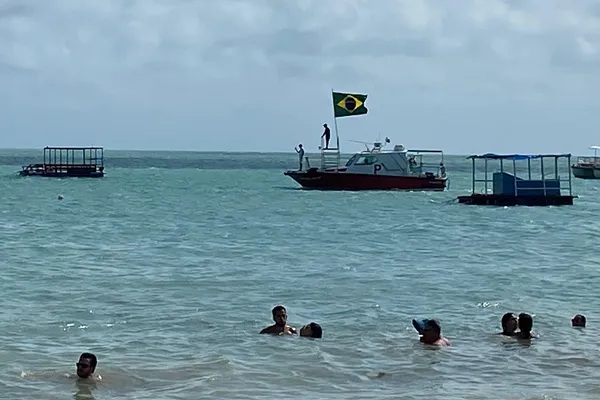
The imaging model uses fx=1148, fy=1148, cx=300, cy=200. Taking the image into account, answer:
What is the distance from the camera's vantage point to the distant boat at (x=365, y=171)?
200 ft

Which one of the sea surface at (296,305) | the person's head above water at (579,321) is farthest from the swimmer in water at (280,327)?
the person's head above water at (579,321)

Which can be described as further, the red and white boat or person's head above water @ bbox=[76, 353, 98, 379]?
the red and white boat

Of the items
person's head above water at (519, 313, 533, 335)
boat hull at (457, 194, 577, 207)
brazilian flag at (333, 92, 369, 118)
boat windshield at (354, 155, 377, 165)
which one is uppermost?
brazilian flag at (333, 92, 369, 118)

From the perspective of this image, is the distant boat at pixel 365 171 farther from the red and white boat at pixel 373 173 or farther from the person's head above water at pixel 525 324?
the person's head above water at pixel 525 324

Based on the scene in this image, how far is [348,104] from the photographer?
209 ft

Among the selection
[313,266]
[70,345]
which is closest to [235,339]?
[70,345]

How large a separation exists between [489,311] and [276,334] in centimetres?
497

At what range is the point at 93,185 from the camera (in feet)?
270

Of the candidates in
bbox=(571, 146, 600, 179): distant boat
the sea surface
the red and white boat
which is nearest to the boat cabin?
the red and white boat

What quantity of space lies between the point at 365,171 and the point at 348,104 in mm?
4863

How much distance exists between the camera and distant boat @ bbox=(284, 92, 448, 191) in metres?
60.8

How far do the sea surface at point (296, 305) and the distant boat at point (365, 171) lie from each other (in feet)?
52.8

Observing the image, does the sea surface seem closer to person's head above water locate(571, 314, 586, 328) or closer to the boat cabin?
person's head above water locate(571, 314, 586, 328)

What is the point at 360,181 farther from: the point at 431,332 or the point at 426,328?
the point at 431,332
